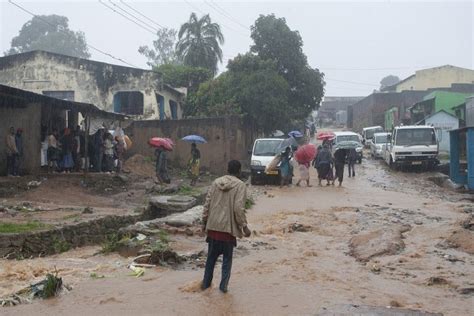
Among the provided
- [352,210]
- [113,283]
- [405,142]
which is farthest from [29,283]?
[405,142]

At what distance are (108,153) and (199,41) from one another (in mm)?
23545

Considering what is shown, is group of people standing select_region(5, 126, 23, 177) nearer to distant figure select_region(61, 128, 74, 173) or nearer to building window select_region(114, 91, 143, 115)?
distant figure select_region(61, 128, 74, 173)

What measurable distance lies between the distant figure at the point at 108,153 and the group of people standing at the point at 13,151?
3714 millimetres

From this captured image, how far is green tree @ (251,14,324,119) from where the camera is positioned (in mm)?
33750

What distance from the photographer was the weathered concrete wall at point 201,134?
26125mm

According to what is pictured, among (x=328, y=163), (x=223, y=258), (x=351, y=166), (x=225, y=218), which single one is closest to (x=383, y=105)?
(x=351, y=166)

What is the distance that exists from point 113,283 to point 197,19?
37.2 m

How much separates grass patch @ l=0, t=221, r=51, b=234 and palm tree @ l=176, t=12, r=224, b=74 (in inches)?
1307

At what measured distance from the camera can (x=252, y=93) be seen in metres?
30.1

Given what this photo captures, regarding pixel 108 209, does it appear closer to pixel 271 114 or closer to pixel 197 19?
pixel 271 114

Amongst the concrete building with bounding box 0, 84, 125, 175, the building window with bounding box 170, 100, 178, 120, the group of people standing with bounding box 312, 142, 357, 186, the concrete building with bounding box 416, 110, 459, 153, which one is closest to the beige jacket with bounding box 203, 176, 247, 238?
the concrete building with bounding box 0, 84, 125, 175

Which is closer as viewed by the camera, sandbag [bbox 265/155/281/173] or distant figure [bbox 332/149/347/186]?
sandbag [bbox 265/155/281/173]

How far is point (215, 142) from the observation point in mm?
26250

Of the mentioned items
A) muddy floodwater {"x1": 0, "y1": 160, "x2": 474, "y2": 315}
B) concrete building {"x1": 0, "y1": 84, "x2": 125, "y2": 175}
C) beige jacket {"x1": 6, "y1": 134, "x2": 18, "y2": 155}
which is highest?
concrete building {"x1": 0, "y1": 84, "x2": 125, "y2": 175}
